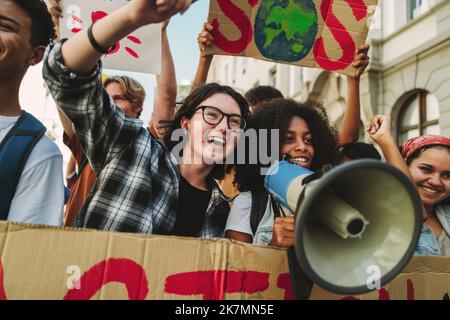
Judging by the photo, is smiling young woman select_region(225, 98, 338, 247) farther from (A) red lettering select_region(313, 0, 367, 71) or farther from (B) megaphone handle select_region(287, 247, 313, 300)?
(B) megaphone handle select_region(287, 247, 313, 300)

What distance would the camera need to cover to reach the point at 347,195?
821 millimetres

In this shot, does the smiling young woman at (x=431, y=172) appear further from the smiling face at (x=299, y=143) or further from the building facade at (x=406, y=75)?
the building facade at (x=406, y=75)

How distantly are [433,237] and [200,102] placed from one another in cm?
95

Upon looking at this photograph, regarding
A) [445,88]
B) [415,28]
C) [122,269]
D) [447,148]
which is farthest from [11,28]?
[415,28]

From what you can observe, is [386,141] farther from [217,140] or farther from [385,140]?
[217,140]

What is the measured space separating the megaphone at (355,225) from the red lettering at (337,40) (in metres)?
1.08

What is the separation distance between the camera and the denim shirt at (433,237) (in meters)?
1.36

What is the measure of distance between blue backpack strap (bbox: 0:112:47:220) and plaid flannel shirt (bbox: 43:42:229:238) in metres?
0.12

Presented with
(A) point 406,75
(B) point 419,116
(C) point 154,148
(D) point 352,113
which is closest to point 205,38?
(C) point 154,148

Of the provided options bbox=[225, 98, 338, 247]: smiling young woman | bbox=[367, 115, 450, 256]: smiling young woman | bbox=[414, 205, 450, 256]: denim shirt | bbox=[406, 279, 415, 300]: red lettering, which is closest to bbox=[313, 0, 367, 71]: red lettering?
bbox=[225, 98, 338, 247]: smiling young woman

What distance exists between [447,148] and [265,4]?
0.96 m

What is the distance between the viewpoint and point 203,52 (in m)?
1.72

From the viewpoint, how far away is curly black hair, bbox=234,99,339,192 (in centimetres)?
144

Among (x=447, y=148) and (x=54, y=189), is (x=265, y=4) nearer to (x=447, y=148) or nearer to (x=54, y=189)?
(x=447, y=148)
